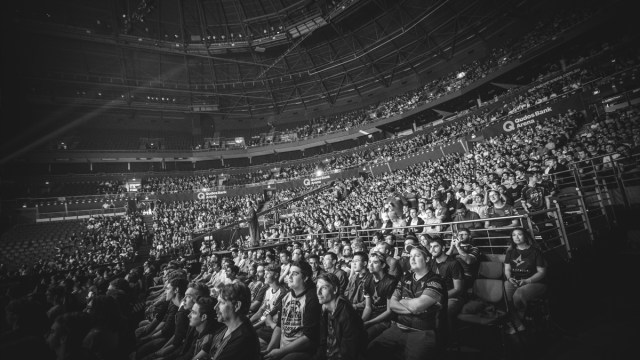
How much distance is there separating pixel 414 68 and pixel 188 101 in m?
24.5

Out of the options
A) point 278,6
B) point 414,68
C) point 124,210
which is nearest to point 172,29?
point 278,6

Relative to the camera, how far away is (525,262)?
3.84 meters

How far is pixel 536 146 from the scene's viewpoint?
429 inches

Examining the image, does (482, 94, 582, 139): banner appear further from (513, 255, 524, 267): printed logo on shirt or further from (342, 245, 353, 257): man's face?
(342, 245, 353, 257): man's face

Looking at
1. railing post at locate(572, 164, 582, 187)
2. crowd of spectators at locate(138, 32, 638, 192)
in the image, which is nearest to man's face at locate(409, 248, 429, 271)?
railing post at locate(572, 164, 582, 187)

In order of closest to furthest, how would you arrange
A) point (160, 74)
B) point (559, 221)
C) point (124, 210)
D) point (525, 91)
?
point (559, 221), point (525, 91), point (124, 210), point (160, 74)

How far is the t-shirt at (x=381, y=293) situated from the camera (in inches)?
145

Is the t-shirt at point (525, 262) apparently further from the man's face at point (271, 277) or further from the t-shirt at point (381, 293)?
the man's face at point (271, 277)

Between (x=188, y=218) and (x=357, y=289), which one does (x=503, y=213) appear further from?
(x=188, y=218)

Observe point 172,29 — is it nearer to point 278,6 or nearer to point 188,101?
point 188,101

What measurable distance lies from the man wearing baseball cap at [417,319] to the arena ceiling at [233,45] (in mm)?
20893

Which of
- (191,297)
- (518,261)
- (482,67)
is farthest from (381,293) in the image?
(482,67)

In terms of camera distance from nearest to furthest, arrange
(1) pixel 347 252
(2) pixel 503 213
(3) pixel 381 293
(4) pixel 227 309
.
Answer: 1. (4) pixel 227 309
2. (3) pixel 381 293
3. (2) pixel 503 213
4. (1) pixel 347 252

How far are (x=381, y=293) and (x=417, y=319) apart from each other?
0.75m
